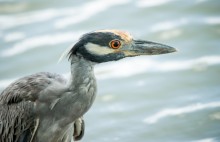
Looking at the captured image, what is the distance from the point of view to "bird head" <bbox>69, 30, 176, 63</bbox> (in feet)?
23.3

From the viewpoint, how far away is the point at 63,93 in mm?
7383

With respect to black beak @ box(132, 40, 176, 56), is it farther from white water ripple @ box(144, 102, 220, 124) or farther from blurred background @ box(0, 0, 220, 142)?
white water ripple @ box(144, 102, 220, 124)

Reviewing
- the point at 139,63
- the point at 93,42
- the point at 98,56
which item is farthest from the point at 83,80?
the point at 139,63

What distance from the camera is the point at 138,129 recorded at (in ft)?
31.4

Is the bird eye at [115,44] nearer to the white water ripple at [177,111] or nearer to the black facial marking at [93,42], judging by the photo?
the black facial marking at [93,42]

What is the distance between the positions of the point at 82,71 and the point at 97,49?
0.30 metres

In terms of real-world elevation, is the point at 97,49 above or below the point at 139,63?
below

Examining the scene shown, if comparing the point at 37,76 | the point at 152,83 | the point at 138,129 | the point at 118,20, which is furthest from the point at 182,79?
the point at 37,76

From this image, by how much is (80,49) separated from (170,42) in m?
4.73

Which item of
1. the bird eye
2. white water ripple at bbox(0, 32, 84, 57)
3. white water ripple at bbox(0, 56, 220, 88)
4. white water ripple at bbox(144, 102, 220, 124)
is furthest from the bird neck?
white water ripple at bbox(0, 32, 84, 57)

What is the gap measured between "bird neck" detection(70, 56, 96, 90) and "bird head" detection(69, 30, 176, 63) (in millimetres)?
51

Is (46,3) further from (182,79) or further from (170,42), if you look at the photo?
(182,79)

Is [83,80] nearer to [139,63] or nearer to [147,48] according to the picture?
[147,48]

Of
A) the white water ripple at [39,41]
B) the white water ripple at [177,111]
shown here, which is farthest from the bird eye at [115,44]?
the white water ripple at [39,41]
